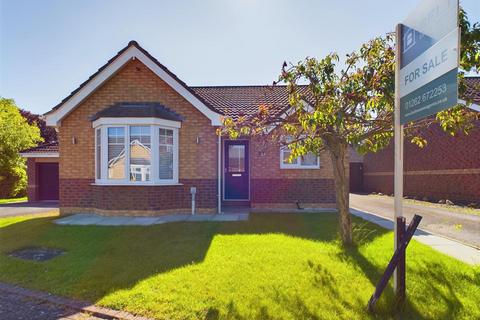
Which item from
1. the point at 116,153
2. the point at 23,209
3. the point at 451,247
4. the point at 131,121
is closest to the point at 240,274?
the point at 451,247

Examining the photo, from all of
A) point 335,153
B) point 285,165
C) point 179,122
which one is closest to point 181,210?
point 179,122

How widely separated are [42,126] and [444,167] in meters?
38.5

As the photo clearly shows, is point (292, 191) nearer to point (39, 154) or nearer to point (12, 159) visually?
point (39, 154)

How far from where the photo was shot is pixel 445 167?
15.2 meters

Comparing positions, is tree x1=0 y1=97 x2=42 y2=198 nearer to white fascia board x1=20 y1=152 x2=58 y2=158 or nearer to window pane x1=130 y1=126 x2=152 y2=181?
white fascia board x1=20 y1=152 x2=58 y2=158

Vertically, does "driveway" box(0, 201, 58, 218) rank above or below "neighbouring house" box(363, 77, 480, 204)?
below

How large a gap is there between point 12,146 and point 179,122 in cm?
1720

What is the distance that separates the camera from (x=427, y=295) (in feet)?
13.1

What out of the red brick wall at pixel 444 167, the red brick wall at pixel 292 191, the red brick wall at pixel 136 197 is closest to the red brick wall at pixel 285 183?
the red brick wall at pixel 292 191

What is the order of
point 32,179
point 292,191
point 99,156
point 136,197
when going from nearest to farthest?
point 136,197, point 99,156, point 292,191, point 32,179

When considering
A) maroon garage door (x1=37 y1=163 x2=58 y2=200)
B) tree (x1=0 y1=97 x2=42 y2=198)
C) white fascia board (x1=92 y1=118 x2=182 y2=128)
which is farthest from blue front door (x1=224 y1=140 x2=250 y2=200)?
tree (x1=0 y1=97 x2=42 y2=198)

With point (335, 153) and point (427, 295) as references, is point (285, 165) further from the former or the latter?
point (427, 295)

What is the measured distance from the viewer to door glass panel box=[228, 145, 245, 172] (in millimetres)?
12555

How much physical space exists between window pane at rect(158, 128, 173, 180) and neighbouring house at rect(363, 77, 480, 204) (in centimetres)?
1052
